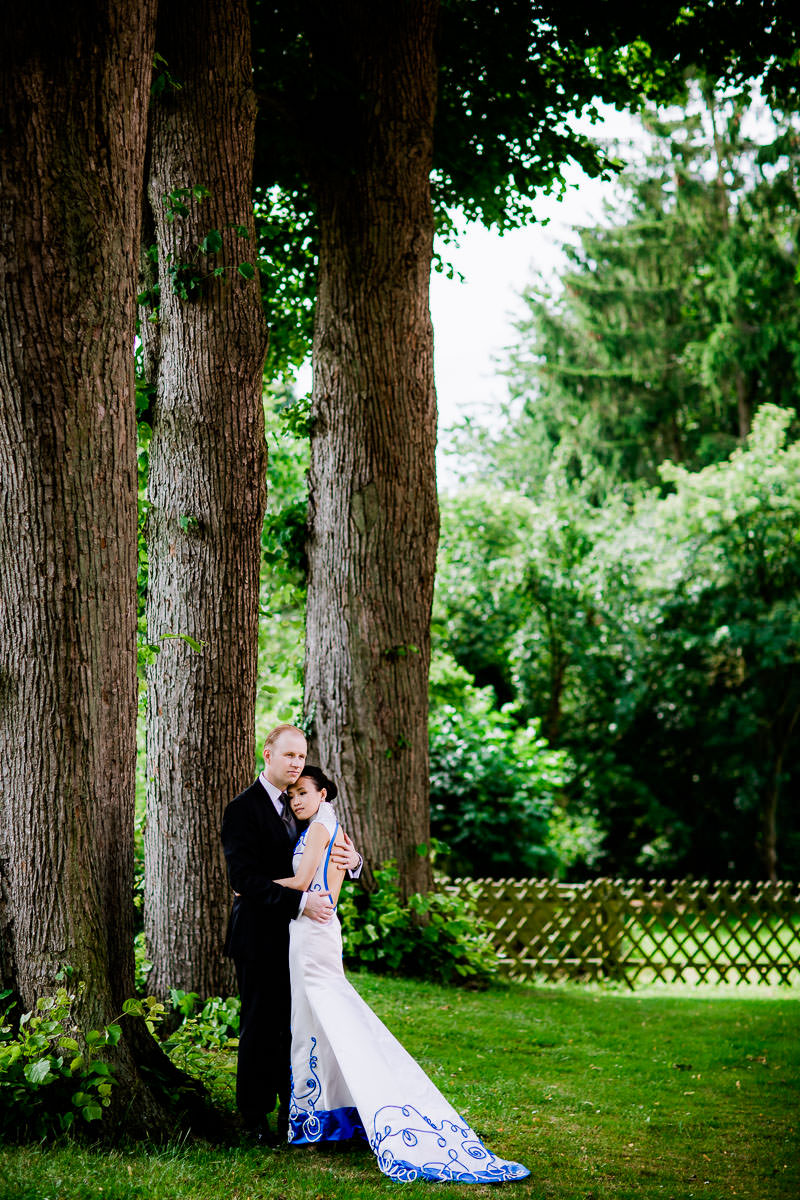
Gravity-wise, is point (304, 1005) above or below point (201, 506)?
below

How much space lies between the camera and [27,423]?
15.0ft

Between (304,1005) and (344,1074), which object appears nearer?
(344,1074)

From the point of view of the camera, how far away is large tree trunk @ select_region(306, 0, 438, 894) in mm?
9398

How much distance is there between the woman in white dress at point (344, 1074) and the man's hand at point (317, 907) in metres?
0.04

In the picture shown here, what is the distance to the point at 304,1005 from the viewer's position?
4988 mm

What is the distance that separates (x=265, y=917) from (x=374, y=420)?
5358 millimetres

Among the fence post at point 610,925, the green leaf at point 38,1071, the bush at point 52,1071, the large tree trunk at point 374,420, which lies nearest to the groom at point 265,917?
the bush at point 52,1071

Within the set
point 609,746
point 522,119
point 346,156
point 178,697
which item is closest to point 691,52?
point 522,119

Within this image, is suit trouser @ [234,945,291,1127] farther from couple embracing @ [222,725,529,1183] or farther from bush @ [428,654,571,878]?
bush @ [428,654,571,878]

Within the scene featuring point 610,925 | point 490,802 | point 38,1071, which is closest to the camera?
point 38,1071

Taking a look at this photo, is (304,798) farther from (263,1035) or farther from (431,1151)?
(431,1151)

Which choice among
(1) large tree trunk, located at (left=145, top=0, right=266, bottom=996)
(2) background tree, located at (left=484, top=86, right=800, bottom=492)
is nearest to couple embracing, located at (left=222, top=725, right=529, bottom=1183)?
(1) large tree trunk, located at (left=145, top=0, right=266, bottom=996)

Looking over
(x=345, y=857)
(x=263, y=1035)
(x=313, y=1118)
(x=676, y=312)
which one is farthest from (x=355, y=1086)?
(x=676, y=312)

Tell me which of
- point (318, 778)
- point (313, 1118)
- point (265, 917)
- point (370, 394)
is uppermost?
point (370, 394)
